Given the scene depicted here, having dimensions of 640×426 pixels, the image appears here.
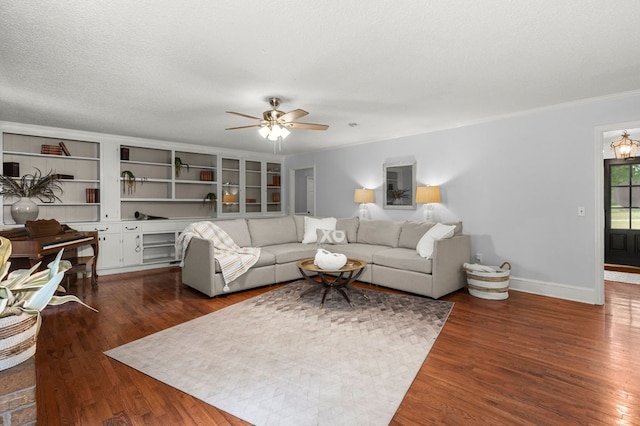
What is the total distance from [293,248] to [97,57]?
3.24m

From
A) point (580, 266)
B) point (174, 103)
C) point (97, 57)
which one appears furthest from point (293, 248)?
point (580, 266)

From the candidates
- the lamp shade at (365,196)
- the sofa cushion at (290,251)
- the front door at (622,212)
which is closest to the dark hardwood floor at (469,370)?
the sofa cushion at (290,251)

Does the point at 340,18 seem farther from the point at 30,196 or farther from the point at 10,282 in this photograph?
the point at 30,196

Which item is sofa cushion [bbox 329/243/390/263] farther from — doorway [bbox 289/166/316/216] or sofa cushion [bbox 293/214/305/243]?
doorway [bbox 289/166/316/216]

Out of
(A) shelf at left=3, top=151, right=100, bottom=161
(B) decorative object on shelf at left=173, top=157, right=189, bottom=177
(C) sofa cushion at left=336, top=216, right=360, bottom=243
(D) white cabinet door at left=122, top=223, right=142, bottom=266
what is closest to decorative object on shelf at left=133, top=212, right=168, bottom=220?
(D) white cabinet door at left=122, top=223, right=142, bottom=266

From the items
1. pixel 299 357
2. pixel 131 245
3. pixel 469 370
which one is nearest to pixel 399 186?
pixel 469 370

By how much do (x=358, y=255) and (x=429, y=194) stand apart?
54.2 inches

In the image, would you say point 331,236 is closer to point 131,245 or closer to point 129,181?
point 131,245

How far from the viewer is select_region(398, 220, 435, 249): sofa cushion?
463 cm

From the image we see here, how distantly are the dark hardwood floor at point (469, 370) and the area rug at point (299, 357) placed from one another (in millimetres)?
119

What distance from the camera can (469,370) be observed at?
228cm

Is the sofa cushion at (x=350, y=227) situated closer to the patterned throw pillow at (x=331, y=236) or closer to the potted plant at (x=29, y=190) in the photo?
the patterned throw pillow at (x=331, y=236)

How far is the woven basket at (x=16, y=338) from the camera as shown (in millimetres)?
836

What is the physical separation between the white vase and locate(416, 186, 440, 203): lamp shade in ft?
17.7
